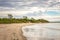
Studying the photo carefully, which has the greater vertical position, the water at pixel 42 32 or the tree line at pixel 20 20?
the tree line at pixel 20 20

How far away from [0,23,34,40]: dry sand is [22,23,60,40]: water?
53 millimetres

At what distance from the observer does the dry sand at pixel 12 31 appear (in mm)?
1665

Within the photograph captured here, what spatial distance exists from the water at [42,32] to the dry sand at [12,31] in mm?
53

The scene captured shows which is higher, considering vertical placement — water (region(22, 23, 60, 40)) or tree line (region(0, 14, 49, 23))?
tree line (region(0, 14, 49, 23))

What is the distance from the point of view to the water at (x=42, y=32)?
1680mm

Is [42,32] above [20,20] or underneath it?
underneath

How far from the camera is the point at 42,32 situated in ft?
5.56

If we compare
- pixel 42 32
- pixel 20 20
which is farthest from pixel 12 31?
pixel 42 32

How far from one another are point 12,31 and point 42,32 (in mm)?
358

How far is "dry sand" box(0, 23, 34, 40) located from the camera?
1.67m

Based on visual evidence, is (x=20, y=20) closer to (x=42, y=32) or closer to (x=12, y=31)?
(x=12, y=31)

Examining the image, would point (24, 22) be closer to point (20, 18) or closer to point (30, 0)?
point (20, 18)

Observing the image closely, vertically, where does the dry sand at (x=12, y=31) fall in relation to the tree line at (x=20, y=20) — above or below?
below

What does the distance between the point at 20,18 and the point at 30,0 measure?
25 cm
